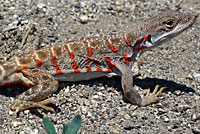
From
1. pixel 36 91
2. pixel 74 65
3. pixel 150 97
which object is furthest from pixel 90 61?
pixel 150 97

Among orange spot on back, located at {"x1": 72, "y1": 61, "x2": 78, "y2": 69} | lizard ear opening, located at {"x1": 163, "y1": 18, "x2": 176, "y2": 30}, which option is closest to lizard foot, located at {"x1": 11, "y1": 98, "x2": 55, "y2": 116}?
orange spot on back, located at {"x1": 72, "y1": 61, "x2": 78, "y2": 69}

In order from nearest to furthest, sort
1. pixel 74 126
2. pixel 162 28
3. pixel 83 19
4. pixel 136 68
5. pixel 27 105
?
pixel 74 126, pixel 27 105, pixel 162 28, pixel 136 68, pixel 83 19

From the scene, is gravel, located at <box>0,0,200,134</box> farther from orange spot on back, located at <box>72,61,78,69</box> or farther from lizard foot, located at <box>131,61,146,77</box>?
orange spot on back, located at <box>72,61,78,69</box>

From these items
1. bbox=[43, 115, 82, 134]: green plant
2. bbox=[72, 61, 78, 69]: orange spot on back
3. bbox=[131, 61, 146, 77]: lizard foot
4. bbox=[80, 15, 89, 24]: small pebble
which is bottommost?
bbox=[131, 61, 146, 77]: lizard foot

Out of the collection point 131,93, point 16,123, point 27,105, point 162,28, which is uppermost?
point 162,28

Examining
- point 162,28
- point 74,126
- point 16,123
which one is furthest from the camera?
point 162,28

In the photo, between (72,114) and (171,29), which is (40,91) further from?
(171,29)

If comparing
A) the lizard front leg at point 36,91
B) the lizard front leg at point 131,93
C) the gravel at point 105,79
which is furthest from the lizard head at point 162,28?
the lizard front leg at point 36,91

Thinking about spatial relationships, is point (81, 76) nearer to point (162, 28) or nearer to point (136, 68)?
point (136, 68)
